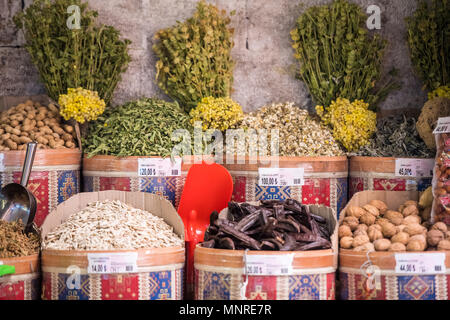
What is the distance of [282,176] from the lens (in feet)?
11.5

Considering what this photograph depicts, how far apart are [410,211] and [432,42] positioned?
4.49 ft

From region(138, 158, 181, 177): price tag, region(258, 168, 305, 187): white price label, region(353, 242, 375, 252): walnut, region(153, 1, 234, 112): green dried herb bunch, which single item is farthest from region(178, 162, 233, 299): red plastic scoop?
region(353, 242, 375, 252): walnut

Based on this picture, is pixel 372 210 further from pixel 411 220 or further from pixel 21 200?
→ pixel 21 200

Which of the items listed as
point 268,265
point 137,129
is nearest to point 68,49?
point 137,129

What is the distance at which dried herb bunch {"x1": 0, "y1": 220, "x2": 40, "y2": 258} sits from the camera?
111 inches

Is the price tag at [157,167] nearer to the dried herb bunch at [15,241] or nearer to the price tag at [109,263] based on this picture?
the dried herb bunch at [15,241]

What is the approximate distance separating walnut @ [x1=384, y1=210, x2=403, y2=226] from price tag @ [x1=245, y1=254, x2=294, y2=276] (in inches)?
29.9

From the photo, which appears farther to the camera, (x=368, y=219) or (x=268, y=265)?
(x=368, y=219)

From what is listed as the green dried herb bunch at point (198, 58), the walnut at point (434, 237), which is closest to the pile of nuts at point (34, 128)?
the green dried herb bunch at point (198, 58)

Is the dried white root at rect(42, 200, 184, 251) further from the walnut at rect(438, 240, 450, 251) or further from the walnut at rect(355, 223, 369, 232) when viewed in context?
the walnut at rect(438, 240, 450, 251)

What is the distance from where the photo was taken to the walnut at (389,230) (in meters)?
2.83

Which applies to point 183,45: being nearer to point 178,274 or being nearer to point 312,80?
point 312,80

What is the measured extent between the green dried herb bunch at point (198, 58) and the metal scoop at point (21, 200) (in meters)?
1.22
